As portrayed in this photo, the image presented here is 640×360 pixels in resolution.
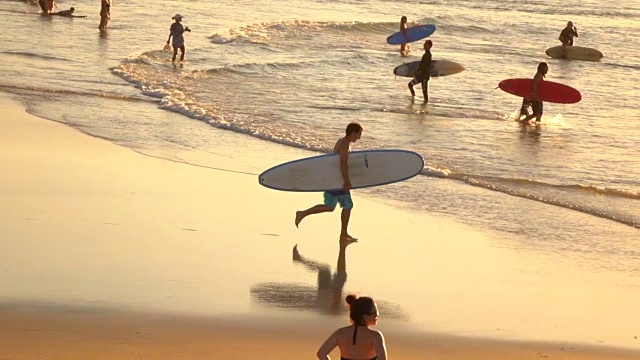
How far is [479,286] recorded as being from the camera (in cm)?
986

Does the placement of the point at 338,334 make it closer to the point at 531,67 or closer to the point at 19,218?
the point at 19,218

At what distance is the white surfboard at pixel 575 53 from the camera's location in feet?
105

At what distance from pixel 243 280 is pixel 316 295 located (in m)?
0.60

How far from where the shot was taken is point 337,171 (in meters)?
11.4

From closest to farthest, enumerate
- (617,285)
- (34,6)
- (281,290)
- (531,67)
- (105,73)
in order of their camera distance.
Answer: (281,290) → (617,285) → (105,73) → (531,67) → (34,6)

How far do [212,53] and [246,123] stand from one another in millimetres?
10480

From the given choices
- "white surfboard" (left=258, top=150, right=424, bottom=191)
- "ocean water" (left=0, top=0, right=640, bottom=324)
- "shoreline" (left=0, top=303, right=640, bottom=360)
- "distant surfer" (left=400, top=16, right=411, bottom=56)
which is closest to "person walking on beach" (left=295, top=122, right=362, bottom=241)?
"white surfboard" (left=258, top=150, right=424, bottom=191)

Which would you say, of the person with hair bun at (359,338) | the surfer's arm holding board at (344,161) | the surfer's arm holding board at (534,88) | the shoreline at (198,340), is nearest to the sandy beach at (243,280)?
the shoreline at (198,340)

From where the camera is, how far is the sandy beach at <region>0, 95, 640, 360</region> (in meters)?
8.19

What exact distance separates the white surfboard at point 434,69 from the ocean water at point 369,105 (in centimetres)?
41

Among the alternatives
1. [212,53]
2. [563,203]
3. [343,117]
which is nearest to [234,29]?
[212,53]

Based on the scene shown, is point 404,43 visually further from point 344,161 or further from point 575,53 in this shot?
point 344,161

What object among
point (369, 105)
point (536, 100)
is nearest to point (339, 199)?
point (536, 100)

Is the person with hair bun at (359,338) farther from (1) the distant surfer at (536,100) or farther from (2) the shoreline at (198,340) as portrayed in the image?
(1) the distant surfer at (536,100)
